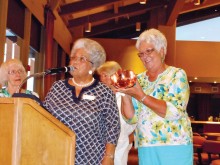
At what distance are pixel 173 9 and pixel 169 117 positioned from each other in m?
8.98

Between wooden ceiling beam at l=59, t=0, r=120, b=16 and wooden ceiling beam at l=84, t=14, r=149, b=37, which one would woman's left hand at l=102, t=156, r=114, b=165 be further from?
wooden ceiling beam at l=84, t=14, r=149, b=37

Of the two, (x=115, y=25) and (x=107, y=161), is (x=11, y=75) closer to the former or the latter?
(x=107, y=161)

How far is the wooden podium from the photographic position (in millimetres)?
1388

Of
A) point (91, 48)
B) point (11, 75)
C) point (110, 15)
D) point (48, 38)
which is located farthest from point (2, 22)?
point (110, 15)

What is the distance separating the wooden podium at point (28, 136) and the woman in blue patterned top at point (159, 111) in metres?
0.48

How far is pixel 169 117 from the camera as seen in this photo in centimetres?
192

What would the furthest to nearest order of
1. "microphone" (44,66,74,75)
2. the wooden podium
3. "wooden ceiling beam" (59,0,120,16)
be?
1. "wooden ceiling beam" (59,0,120,16)
2. "microphone" (44,66,74,75)
3. the wooden podium

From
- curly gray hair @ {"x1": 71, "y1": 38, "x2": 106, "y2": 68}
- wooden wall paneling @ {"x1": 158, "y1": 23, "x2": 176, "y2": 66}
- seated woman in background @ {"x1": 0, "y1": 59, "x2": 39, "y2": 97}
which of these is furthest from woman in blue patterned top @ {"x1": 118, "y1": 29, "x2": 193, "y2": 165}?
wooden wall paneling @ {"x1": 158, "y1": 23, "x2": 176, "y2": 66}

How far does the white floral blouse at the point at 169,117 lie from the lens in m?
1.95

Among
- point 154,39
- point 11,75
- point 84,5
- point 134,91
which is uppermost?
point 84,5

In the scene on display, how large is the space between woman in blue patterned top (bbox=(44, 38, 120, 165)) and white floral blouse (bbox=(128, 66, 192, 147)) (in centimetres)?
18

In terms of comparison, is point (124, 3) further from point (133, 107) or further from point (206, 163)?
point (133, 107)

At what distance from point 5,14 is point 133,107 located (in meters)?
3.81

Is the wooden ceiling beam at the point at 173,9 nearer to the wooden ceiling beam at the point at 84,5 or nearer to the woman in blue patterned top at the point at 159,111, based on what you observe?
the wooden ceiling beam at the point at 84,5
